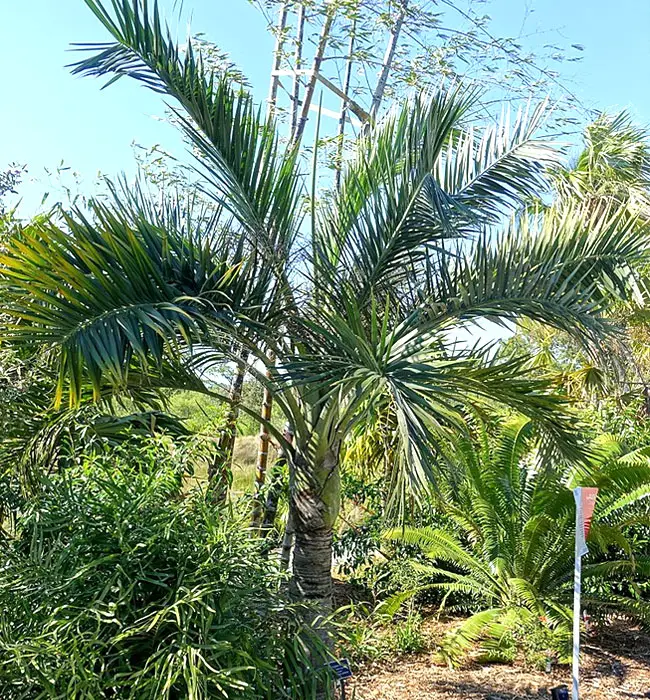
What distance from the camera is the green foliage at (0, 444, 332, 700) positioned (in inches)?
130

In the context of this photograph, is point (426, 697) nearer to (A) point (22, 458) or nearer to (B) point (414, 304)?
(B) point (414, 304)

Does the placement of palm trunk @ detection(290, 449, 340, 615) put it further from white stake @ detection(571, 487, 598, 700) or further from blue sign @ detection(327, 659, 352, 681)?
white stake @ detection(571, 487, 598, 700)

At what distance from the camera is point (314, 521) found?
481cm

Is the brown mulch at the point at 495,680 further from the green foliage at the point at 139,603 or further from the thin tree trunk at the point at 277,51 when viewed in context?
the thin tree trunk at the point at 277,51

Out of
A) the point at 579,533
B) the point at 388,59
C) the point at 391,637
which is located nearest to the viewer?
the point at 579,533

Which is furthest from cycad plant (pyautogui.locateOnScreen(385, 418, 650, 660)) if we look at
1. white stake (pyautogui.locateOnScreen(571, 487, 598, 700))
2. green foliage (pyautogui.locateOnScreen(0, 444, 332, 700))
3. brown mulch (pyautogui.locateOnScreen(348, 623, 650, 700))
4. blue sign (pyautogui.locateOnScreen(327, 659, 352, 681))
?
green foliage (pyautogui.locateOnScreen(0, 444, 332, 700))

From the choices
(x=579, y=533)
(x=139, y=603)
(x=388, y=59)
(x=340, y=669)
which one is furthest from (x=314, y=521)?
(x=388, y=59)

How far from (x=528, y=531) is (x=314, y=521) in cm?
298

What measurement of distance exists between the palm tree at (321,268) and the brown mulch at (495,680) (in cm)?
147

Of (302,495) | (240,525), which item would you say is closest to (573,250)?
(302,495)

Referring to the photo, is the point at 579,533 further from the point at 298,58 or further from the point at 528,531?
the point at 298,58

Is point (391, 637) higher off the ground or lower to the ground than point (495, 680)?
higher

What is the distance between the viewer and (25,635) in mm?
3486

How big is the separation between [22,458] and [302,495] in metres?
1.84
